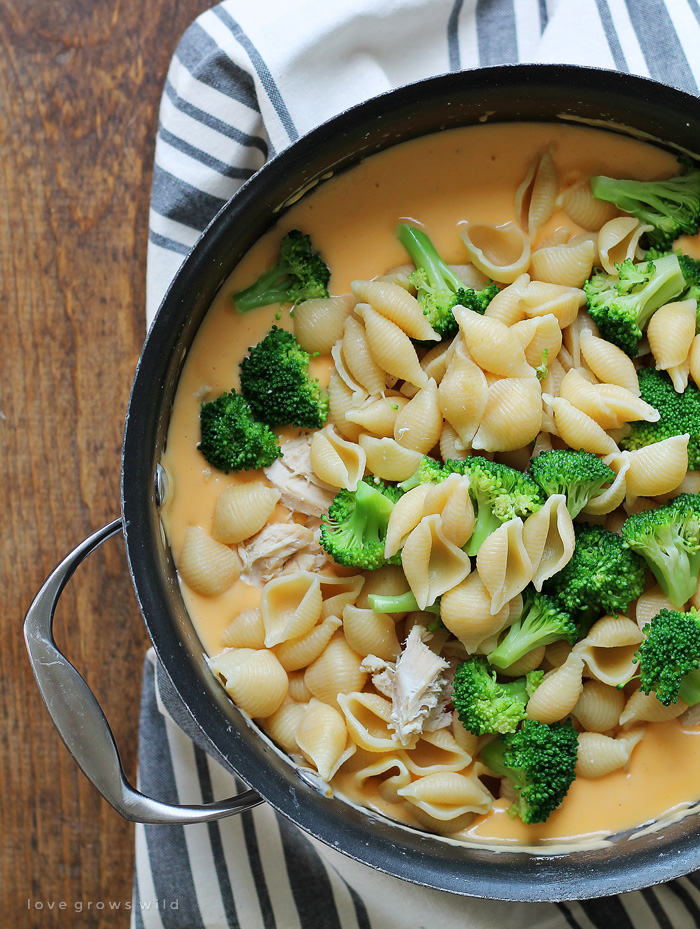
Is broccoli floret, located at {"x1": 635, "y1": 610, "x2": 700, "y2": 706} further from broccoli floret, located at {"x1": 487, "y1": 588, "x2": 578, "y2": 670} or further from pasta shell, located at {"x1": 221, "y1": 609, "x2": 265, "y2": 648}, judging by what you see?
pasta shell, located at {"x1": 221, "y1": 609, "x2": 265, "y2": 648}

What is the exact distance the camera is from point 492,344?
1.70m

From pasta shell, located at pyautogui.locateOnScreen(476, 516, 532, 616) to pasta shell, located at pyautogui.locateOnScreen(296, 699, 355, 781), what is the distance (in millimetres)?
482

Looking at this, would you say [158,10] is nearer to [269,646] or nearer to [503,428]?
[503,428]

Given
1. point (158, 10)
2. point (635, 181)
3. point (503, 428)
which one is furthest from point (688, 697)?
point (158, 10)

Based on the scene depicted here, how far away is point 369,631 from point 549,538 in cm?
48

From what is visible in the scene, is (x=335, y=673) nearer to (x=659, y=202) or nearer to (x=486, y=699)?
(x=486, y=699)

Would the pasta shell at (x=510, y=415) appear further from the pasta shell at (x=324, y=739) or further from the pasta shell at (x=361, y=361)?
the pasta shell at (x=324, y=739)

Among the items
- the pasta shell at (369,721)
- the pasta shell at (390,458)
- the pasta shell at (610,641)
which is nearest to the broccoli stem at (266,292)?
the pasta shell at (390,458)

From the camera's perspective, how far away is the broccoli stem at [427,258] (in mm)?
1848

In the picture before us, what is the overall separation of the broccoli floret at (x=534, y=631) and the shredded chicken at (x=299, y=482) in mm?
547

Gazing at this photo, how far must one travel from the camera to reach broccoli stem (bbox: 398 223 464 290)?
185 cm

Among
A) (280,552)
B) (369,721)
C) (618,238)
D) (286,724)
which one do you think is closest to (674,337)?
(618,238)

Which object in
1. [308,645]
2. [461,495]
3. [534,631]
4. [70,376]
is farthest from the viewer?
[70,376]

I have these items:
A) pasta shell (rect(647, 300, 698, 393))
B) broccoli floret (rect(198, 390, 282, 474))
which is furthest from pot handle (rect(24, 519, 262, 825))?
pasta shell (rect(647, 300, 698, 393))
